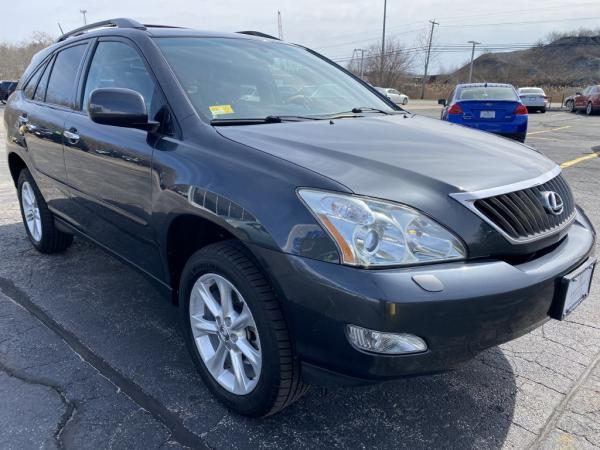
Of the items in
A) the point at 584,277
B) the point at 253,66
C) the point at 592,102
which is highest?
the point at 253,66

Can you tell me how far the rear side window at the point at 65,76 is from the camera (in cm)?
353

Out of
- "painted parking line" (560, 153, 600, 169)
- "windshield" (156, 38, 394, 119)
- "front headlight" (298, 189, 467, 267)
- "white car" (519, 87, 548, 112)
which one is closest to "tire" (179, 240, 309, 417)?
"front headlight" (298, 189, 467, 267)

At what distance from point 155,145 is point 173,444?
54.5 inches

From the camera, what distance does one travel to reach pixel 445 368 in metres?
1.83

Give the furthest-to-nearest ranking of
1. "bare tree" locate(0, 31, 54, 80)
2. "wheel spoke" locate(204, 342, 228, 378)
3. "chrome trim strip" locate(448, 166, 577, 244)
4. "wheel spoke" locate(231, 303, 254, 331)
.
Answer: "bare tree" locate(0, 31, 54, 80)
"wheel spoke" locate(204, 342, 228, 378)
"wheel spoke" locate(231, 303, 254, 331)
"chrome trim strip" locate(448, 166, 577, 244)

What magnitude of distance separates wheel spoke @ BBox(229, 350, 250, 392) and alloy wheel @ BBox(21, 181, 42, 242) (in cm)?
277

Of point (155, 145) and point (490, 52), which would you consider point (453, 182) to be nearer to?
point (155, 145)

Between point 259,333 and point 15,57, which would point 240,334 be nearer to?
point 259,333

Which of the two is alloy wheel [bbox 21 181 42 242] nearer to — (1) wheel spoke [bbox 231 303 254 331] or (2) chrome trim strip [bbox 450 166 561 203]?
(1) wheel spoke [bbox 231 303 254 331]

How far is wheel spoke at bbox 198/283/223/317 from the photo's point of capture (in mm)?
2264

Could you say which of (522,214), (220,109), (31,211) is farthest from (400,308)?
(31,211)

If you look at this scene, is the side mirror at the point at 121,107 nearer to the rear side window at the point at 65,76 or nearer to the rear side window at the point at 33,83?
the rear side window at the point at 65,76

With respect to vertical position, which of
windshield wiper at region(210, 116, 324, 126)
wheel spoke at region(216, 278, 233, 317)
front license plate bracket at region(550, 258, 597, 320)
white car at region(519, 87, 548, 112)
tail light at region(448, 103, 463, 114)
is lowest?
white car at region(519, 87, 548, 112)

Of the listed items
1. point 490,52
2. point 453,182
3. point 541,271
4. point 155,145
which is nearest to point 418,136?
point 453,182
